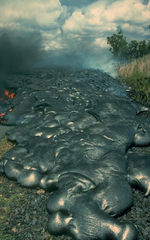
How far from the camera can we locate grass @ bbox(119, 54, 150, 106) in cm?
657

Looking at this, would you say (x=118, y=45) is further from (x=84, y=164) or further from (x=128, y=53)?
(x=84, y=164)

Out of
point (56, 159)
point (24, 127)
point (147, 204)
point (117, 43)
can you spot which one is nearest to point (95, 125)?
point (56, 159)

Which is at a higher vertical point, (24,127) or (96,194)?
(96,194)

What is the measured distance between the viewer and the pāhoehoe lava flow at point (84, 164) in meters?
2.13

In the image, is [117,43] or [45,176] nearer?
[45,176]

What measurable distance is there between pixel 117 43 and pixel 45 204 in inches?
867

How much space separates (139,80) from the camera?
8.02 m

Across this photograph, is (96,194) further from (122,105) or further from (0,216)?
(122,105)

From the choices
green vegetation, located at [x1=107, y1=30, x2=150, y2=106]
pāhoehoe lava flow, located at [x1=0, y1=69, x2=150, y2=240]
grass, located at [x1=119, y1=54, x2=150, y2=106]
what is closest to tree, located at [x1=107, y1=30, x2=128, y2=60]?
green vegetation, located at [x1=107, y1=30, x2=150, y2=106]

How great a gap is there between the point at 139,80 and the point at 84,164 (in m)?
6.15

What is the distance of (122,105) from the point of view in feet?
17.5

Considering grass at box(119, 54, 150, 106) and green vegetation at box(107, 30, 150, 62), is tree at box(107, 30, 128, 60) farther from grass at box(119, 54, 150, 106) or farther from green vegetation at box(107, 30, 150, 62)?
grass at box(119, 54, 150, 106)

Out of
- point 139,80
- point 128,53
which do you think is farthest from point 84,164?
point 128,53

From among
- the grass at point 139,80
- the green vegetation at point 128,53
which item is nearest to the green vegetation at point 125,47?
the green vegetation at point 128,53
